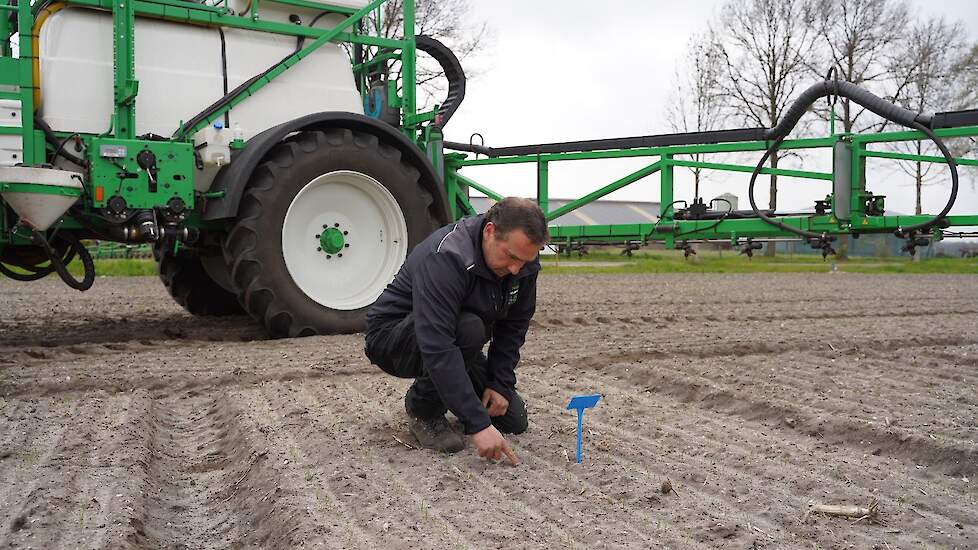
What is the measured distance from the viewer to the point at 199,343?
6.25 metres

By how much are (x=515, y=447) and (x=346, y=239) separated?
3.41m

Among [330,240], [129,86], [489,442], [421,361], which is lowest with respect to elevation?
[489,442]

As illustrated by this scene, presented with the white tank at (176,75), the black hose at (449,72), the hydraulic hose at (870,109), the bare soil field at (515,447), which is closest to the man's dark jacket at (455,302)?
the bare soil field at (515,447)

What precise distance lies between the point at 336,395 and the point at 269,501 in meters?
1.60

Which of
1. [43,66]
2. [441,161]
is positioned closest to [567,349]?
[441,161]

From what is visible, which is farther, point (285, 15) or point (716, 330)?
point (716, 330)

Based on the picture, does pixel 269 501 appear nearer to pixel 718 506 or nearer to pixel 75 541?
pixel 75 541

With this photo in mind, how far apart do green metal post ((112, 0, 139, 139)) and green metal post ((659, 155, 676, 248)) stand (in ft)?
13.3

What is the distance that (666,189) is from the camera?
7195mm

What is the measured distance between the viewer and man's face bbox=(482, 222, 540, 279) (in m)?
3.06

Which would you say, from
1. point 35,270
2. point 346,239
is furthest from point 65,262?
point 346,239

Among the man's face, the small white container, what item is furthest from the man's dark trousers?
the small white container

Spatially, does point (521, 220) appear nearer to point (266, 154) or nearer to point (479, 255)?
point (479, 255)

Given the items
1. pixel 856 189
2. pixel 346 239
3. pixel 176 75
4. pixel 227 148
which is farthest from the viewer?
pixel 346 239
